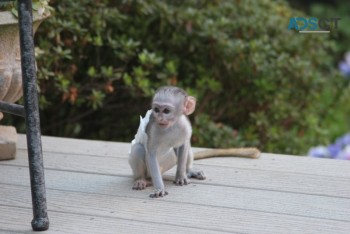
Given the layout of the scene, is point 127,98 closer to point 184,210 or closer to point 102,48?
point 102,48

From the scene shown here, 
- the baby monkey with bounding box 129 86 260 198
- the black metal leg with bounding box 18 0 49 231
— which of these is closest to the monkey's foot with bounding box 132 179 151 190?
the baby monkey with bounding box 129 86 260 198

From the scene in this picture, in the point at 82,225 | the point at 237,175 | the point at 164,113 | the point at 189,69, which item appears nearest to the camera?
the point at 82,225

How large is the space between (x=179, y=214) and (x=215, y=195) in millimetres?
328

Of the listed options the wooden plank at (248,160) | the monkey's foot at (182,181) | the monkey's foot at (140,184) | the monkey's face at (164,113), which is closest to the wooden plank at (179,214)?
the monkey's foot at (140,184)

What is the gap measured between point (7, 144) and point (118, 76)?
3.76ft

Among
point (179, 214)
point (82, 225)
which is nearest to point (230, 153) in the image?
point (179, 214)

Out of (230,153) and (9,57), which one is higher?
(9,57)

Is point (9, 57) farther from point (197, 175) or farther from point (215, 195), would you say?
point (215, 195)

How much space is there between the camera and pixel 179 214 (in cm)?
312

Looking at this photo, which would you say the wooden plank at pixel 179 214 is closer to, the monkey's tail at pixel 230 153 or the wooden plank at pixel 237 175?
the wooden plank at pixel 237 175

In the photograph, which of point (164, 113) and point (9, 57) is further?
point (9, 57)

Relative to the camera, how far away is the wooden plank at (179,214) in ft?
9.74

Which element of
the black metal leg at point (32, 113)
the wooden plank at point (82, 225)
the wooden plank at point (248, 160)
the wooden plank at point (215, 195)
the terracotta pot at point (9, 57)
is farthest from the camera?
the wooden plank at point (248, 160)

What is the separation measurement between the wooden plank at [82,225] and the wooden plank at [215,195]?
319 mm
